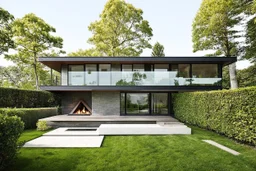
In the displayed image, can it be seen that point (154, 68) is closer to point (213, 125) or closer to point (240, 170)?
point (213, 125)

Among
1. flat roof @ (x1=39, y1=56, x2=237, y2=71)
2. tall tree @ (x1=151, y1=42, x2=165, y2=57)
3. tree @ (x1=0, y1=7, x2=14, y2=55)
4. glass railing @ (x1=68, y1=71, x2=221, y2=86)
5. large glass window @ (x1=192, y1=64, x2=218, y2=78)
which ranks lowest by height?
glass railing @ (x1=68, y1=71, x2=221, y2=86)

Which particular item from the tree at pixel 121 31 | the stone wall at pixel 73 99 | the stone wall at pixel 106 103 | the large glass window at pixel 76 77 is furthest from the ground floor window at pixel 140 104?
the tree at pixel 121 31

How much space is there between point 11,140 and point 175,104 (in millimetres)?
12192

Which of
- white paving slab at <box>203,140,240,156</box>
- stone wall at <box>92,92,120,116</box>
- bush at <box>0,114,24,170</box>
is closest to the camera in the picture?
bush at <box>0,114,24,170</box>

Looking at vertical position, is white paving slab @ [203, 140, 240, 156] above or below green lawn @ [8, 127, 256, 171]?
below

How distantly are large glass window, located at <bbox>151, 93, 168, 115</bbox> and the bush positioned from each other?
11.5 metres

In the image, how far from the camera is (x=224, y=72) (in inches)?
993

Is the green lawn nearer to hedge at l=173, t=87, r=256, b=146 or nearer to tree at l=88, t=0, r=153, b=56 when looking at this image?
hedge at l=173, t=87, r=256, b=146

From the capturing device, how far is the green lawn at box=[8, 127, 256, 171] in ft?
16.0

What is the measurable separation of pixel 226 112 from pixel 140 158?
16.9ft

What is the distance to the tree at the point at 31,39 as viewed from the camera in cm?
2073

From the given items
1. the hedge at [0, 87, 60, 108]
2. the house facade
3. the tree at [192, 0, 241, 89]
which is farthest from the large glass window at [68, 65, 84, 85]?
the tree at [192, 0, 241, 89]

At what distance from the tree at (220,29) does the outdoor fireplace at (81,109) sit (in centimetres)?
1656

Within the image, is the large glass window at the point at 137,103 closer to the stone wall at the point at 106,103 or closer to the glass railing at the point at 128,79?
the stone wall at the point at 106,103
